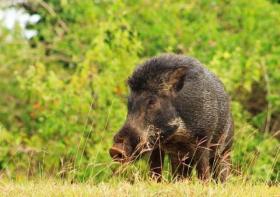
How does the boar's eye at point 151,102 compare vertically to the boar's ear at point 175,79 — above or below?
below

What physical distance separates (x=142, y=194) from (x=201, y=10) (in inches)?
371

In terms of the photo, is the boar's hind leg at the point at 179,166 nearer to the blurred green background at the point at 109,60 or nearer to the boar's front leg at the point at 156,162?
the boar's front leg at the point at 156,162

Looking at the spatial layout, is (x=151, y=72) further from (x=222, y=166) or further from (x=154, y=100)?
(x=222, y=166)

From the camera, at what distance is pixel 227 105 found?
8.25m

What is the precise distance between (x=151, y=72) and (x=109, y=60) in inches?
207

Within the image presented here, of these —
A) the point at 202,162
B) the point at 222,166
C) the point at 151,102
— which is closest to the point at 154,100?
the point at 151,102

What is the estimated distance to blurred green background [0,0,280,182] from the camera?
12375 millimetres

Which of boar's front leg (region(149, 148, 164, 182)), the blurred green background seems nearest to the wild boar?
boar's front leg (region(149, 148, 164, 182))

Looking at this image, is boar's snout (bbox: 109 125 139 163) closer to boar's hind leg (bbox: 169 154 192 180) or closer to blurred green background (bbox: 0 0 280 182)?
boar's hind leg (bbox: 169 154 192 180)

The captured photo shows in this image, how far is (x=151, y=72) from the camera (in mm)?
7668

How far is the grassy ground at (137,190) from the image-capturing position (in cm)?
597

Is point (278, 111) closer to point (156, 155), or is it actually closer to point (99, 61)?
point (99, 61)

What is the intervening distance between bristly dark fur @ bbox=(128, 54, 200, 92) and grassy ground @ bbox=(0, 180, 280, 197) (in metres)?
1.26

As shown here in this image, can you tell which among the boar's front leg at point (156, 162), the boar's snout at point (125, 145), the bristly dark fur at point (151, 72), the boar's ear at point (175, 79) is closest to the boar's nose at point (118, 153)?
the boar's snout at point (125, 145)
